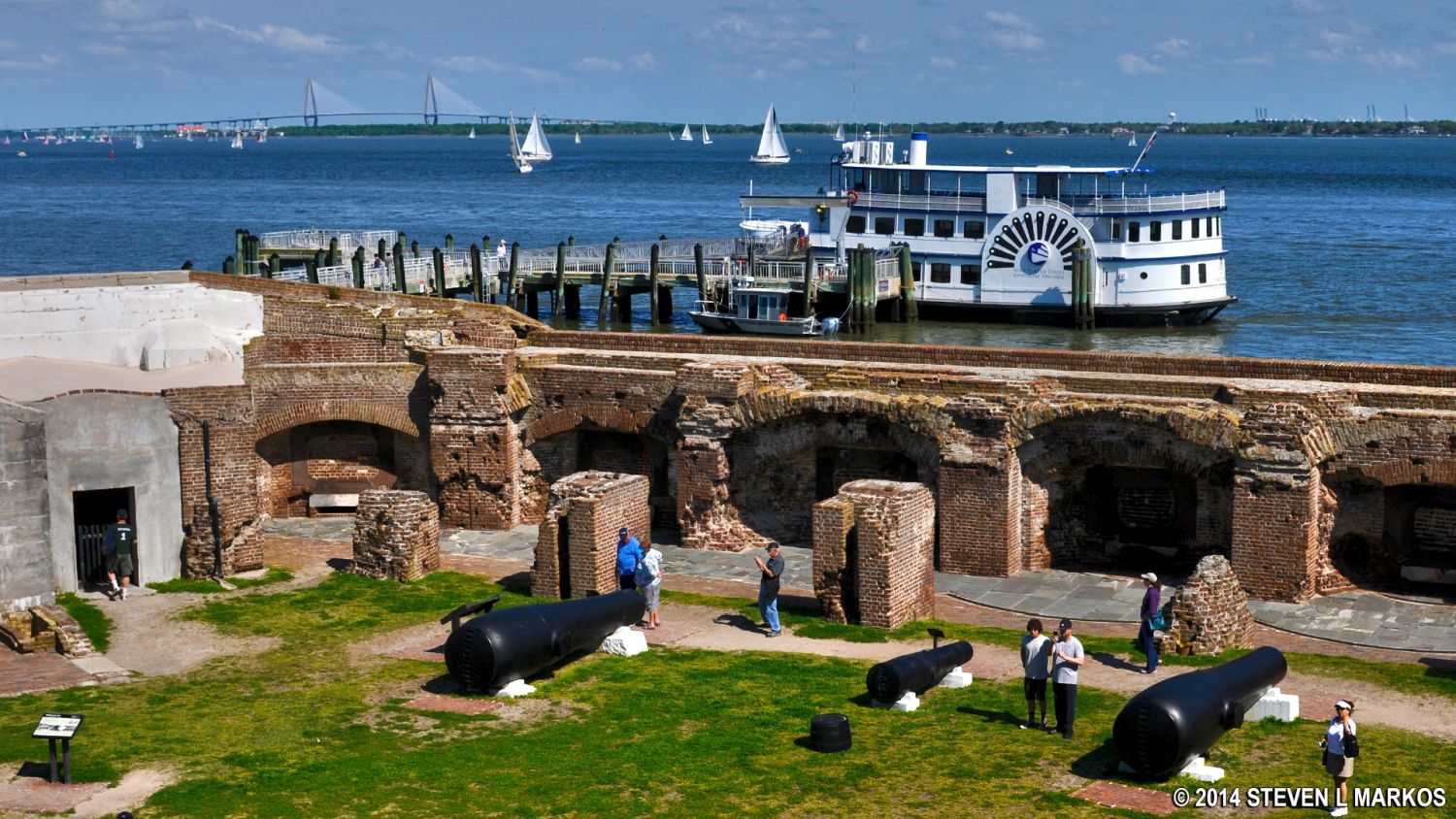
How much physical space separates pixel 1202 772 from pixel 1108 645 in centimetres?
464

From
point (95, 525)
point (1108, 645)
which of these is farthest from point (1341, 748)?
point (95, 525)

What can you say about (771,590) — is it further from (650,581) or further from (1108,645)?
(1108,645)

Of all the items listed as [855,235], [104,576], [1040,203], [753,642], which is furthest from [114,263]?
[753,642]

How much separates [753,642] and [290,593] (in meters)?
6.20

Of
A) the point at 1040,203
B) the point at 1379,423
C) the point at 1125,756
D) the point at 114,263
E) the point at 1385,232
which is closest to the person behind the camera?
the point at 1125,756

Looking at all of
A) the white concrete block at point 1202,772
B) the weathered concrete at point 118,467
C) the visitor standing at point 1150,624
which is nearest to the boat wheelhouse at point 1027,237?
the visitor standing at point 1150,624

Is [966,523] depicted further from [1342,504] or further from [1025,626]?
[1342,504]

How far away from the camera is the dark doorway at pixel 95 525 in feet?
70.3

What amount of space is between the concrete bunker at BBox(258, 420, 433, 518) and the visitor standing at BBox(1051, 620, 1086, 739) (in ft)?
41.5

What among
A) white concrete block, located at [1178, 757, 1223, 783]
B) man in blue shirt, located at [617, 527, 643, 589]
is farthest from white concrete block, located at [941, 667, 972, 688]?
man in blue shirt, located at [617, 527, 643, 589]

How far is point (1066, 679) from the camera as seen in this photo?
15711mm

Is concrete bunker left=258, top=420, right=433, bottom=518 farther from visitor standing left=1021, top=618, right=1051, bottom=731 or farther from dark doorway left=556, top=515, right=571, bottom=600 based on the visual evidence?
visitor standing left=1021, top=618, right=1051, bottom=731

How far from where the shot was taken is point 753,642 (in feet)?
63.5

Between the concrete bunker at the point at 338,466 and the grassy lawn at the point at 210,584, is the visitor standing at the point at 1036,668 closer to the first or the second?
the grassy lawn at the point at 210,584
